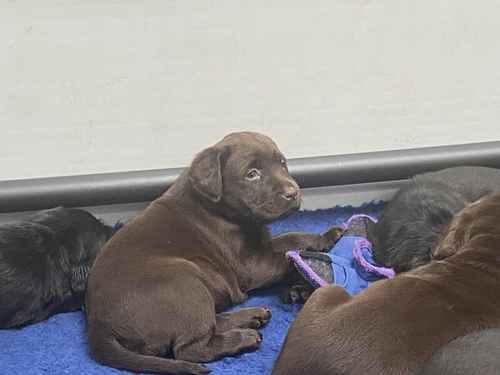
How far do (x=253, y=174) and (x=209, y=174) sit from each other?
173 millimetres

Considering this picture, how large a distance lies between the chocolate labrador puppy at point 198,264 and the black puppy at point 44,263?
36 cm

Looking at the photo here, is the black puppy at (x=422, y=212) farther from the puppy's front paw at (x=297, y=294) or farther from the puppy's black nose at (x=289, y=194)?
the puppy's black nose at (x=289, y=194)

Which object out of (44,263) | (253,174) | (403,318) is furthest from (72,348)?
(403,318)

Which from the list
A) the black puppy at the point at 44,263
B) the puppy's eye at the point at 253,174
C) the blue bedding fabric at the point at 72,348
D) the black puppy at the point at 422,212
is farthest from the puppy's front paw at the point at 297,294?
the black puppy at the point at 44,263

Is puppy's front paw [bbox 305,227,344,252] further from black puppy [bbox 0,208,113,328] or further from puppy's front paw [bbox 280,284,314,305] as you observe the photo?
black puppy [bbox 0,208,113,328]

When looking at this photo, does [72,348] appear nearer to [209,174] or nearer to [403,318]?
[209,174]

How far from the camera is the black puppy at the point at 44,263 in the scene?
2.92 meters

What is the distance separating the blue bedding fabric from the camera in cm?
262

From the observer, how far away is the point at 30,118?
12.0ft

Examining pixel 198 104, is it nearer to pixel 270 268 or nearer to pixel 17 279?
pixel 270 268

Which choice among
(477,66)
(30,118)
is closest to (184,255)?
(30,118)

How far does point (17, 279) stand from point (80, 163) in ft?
3.15

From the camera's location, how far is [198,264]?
111 inches

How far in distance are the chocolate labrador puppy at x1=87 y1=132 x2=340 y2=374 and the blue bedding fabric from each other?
51mm
